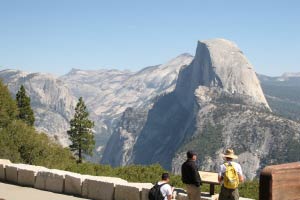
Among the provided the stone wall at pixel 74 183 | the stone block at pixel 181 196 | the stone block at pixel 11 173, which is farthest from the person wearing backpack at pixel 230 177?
the stone block at pixel 11 173

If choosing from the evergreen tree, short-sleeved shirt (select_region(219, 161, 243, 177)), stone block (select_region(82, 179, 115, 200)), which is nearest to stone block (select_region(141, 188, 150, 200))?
stone block (select_region(82, 179, 115, 200))

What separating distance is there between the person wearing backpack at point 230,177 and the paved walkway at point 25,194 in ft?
21.7

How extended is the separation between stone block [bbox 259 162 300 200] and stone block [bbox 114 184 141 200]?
1150 cm

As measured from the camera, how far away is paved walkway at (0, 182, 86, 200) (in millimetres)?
14664

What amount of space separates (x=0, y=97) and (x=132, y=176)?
3764 cm

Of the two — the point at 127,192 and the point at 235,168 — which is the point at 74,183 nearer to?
the point at 127,192

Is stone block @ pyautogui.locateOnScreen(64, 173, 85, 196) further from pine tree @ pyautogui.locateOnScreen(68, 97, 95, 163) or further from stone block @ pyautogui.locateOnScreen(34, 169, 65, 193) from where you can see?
pine tree @ pyautogui.locateOnScreen(68, 97, 95, 163)

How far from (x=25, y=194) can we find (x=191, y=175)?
21.6 feet

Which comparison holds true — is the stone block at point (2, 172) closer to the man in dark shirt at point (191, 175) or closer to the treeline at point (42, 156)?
the man in dark shirt at point (191, 175)

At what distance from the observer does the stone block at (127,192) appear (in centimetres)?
1345

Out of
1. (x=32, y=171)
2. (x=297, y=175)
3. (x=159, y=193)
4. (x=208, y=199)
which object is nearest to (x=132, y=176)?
(x=32, y=171)

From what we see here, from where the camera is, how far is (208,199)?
41.3 ft

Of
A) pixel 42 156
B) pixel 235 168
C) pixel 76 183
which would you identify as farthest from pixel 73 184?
pixel 42 156

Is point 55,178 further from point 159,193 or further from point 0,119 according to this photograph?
point 0,119
